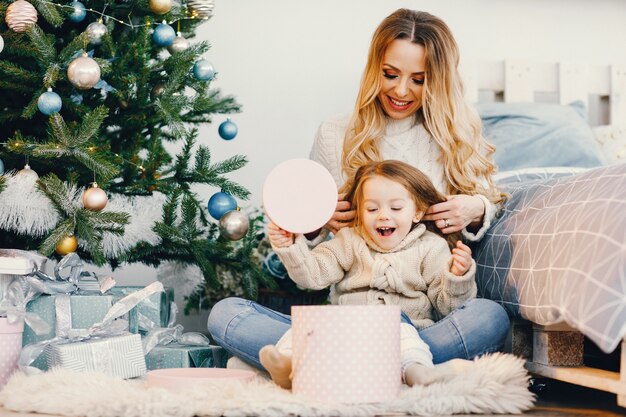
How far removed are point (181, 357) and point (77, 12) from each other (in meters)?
0.73

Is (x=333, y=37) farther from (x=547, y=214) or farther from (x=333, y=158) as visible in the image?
(x=547, y=214)

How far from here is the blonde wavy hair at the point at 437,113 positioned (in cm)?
174

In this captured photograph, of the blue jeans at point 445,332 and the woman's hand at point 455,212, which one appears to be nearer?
the blue jeans at point 445,332

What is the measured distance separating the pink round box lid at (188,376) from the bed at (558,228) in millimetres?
499

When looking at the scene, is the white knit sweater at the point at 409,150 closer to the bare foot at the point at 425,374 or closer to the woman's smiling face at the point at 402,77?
the woman's smiling face at the point at 402,77

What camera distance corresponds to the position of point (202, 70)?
5.89 ft

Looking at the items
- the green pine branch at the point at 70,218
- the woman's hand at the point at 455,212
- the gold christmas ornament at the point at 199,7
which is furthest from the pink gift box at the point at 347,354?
the gold christmas ornament at the point at 199,7

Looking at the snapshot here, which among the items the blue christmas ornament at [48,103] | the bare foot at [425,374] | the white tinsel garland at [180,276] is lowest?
the bare foot at [425,374]

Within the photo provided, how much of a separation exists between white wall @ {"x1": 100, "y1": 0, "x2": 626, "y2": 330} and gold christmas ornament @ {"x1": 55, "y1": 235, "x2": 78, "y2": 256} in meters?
0.96

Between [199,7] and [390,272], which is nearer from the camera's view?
[390,272]

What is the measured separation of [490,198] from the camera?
1727 mm

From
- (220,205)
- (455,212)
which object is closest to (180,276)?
(220,205)

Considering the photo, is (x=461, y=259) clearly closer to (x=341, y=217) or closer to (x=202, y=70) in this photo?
(x=341, y=217)

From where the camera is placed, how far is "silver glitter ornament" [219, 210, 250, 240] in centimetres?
177
